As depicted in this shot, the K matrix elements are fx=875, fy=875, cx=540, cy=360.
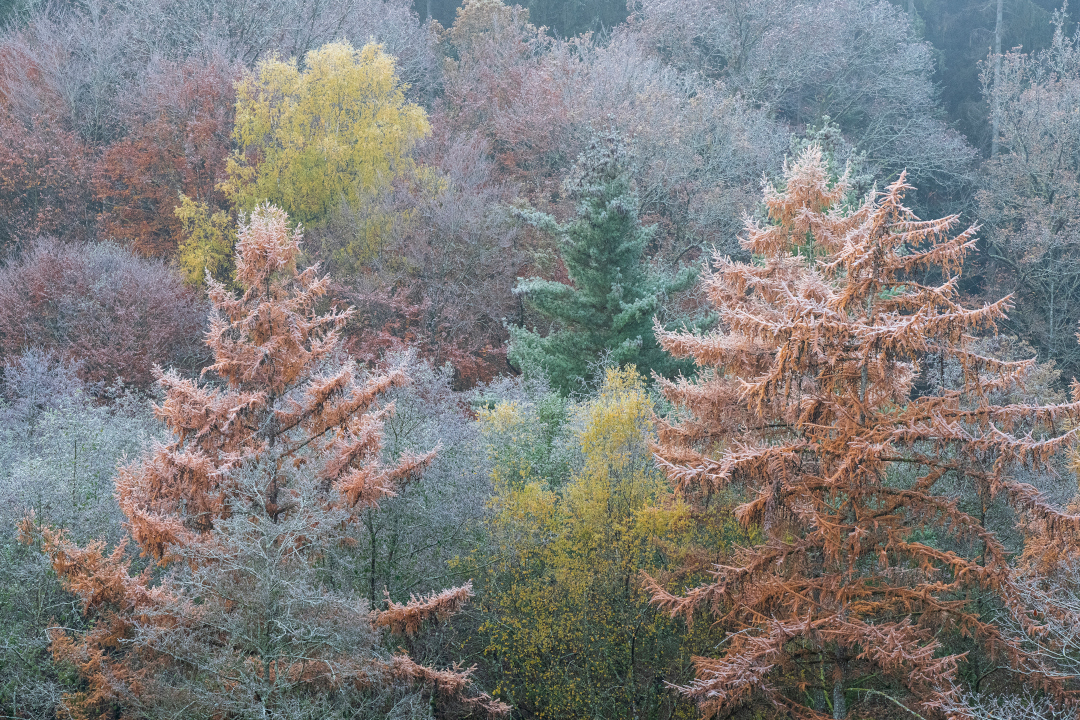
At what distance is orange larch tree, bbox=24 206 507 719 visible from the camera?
395 inches

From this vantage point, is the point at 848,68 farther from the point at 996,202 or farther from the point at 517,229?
the point at 517,229

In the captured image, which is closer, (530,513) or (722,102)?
(530,513)

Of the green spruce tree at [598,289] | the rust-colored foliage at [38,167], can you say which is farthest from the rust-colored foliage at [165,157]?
the green spruce tree at [598,289]

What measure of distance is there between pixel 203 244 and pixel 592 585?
18.0 m

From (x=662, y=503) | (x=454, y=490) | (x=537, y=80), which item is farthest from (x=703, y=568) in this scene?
(x=537, y=80)

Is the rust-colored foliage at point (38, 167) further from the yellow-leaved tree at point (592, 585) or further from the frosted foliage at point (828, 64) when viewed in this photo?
the frosted foliage at point (828, 64)

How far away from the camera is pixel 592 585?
14953mm

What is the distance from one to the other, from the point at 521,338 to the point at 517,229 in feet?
20.5

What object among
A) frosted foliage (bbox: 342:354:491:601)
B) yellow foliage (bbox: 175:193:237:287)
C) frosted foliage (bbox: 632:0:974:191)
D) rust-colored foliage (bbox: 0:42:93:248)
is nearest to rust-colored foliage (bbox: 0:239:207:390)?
yellow foliage (bbox: 175:193:237:287)

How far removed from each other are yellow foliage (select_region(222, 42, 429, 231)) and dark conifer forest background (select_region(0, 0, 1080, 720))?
13cm

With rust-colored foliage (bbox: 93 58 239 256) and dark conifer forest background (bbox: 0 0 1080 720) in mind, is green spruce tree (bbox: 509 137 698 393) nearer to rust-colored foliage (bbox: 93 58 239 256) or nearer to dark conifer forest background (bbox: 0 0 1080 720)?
dark conifer forest background (bbox: 0 0 1080 720)

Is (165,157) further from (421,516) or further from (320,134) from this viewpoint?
A: (421,516)

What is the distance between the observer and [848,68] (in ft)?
125

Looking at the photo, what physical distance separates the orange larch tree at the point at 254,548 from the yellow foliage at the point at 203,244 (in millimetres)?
14300
